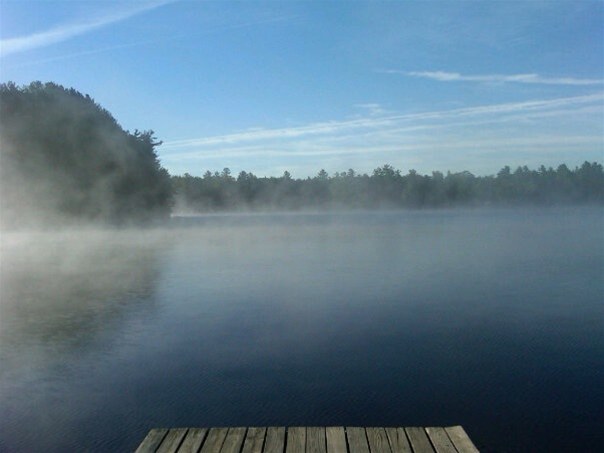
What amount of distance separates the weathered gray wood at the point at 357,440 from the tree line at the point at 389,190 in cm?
8403

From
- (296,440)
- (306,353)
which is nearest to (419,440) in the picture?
(296,440)

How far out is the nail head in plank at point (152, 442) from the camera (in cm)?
394

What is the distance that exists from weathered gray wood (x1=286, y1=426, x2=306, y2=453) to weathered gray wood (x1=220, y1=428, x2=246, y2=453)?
32 centimetres

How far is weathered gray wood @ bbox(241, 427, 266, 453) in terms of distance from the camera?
3.91m

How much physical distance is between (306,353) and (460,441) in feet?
12.4

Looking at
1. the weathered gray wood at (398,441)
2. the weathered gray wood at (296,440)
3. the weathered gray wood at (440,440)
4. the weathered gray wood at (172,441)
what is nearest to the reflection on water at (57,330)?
the weathered gray wood at (172,441)

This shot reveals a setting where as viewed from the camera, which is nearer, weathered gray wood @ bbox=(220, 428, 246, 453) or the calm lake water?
weathered gray wood @ bbox=(220, 428, 246, 453)

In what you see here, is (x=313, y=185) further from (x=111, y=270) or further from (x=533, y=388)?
(x=533, y=388)

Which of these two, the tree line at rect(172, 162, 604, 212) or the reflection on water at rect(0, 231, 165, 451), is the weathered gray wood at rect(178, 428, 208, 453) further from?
the tree line at rect(172, 162, 604, 212)

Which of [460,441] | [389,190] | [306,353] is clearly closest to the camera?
[460,441]

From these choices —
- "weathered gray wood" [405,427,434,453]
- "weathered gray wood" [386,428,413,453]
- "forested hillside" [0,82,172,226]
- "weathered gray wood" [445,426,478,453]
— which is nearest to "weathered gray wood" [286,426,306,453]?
"weathered gray wood" [386,428,413,453]

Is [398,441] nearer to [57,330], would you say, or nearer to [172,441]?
[172,441]

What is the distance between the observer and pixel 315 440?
160 inches

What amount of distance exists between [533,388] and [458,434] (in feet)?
8.17
